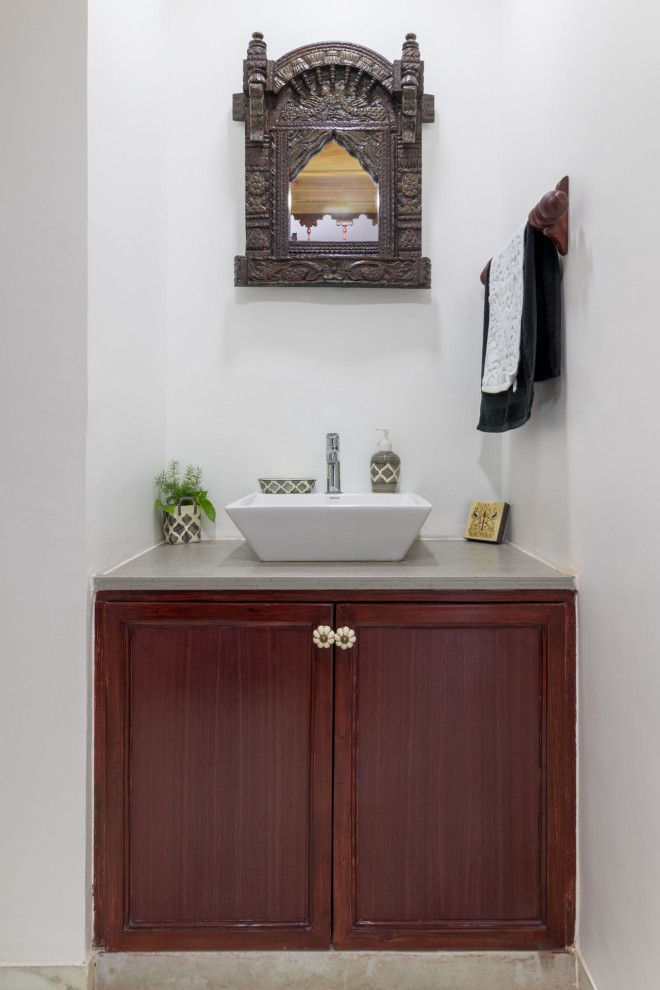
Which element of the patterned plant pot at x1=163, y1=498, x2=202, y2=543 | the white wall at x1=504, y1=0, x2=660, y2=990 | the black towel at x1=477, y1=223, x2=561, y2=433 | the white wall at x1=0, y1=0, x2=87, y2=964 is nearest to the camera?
the white wall at x1=504, y1=0, x2=660, y2=990

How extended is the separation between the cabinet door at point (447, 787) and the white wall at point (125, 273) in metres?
0.64

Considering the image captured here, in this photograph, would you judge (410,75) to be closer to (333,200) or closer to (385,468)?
(333,200)

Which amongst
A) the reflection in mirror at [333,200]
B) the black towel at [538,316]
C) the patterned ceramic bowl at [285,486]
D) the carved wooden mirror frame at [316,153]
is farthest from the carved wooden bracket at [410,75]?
the patterned ceramic bowl at [285,486]

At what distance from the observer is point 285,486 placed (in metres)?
1.83

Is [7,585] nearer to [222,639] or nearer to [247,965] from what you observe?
[222,639]

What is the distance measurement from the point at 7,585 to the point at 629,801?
1322 mm

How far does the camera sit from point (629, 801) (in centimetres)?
112

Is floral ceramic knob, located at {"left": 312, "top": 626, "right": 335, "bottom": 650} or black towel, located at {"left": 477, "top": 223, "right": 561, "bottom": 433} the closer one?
floral ceramic knob, located at {"left": 312, "top": 626, "right": 335, "bottom": 650}

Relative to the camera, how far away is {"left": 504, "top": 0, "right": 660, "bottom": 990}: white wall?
105 centimetres

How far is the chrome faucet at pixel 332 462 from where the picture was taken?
178cm

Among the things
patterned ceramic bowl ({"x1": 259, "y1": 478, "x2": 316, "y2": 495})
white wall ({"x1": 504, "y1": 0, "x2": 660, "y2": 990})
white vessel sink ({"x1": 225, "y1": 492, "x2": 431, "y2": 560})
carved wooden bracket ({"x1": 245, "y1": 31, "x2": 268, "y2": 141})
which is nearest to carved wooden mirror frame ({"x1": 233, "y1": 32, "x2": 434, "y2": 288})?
carved wooden bracket ({"x1": 245, "y1": 31, "x2": 268, "y2": 141})

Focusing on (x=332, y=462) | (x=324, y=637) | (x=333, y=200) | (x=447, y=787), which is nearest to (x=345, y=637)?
(x=324, y=637)

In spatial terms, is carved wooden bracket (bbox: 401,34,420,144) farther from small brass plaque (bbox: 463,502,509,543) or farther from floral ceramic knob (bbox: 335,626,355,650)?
floral ceramic knob (bbox: 335,626,355,650)

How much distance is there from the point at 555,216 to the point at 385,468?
804 mm
